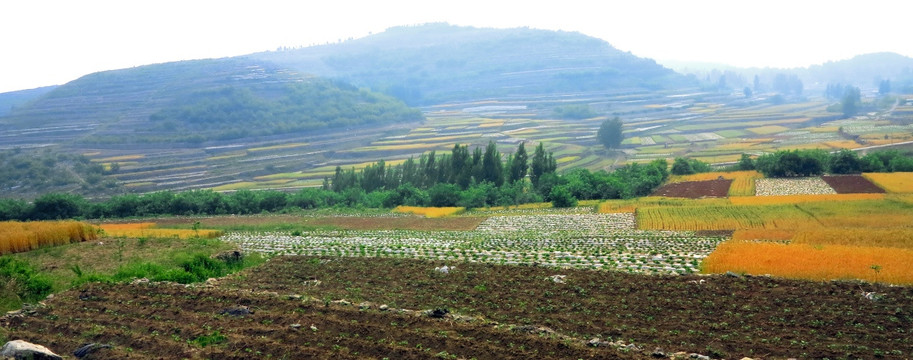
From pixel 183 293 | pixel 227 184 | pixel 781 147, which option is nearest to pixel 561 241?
pixel 183 293

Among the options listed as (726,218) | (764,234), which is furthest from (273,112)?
(764,234)

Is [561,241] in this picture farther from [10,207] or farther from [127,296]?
[10,207]

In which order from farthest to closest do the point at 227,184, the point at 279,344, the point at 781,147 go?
the point at 781,147
the point at 227,184
the point at 279,344

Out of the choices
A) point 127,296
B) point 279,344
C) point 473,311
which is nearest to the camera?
point 279,344

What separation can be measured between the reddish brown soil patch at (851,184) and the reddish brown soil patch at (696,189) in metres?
6.71

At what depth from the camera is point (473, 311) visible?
1546cm

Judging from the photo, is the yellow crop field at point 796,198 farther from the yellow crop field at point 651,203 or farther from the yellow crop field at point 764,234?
the yellow crop field at point 764,234

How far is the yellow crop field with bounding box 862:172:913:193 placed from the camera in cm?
4416

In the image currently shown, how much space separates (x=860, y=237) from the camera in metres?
27.0

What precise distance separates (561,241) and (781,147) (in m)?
64.5

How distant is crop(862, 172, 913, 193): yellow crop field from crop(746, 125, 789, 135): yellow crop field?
53986mm

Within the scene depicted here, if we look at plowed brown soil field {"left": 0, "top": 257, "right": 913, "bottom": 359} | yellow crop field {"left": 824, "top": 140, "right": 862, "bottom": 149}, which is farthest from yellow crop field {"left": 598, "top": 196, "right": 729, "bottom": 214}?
yellow crop field {"left": 824, "top": 140, "right": 862, "bottom": 149}

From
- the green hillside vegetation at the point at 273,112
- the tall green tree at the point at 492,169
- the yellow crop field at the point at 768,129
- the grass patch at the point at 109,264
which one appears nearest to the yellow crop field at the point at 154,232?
the grass patch at the point at 109,264

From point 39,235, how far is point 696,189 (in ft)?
138
